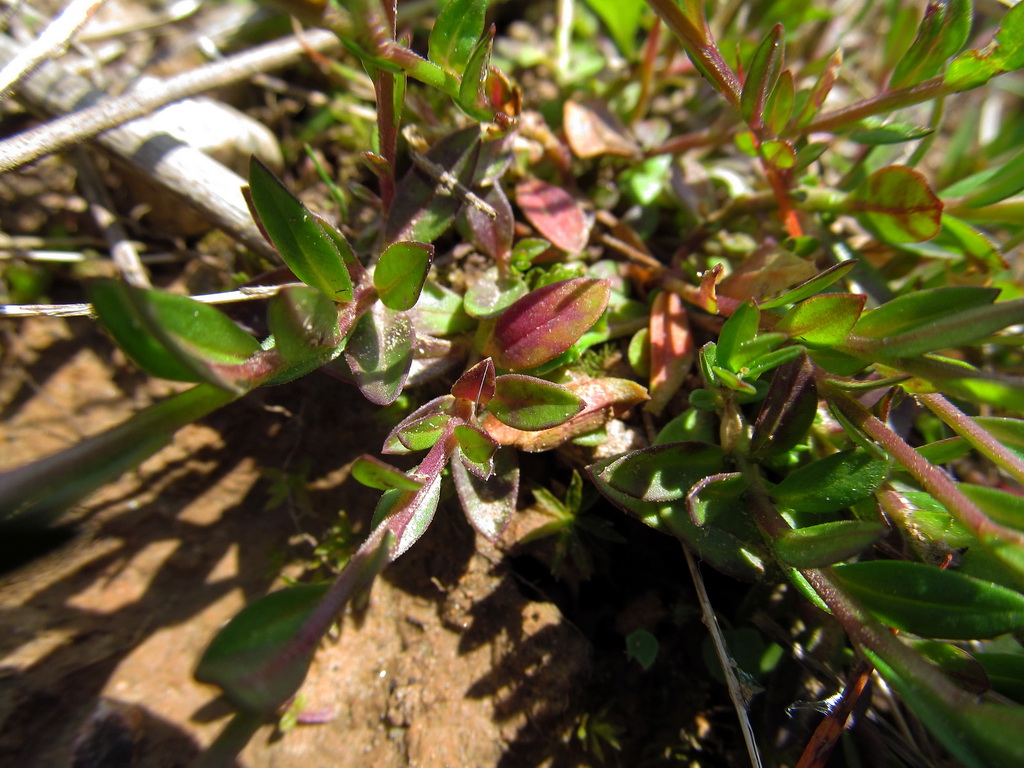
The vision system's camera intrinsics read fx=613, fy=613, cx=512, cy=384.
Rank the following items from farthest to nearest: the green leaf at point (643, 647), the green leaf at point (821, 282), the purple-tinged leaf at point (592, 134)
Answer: the purple-tinged leaf at point (592, 134) < the green leaf at point (643, 647) < the green leaf at point (821, 282)

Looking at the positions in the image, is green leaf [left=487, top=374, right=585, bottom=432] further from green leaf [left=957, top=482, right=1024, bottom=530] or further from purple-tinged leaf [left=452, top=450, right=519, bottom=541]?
green leaf [left=957, top=482, right=1024, bottom=530]

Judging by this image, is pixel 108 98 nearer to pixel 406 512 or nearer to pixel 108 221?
pixel 108 221

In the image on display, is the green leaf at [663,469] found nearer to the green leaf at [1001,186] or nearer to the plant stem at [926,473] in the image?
the plant stem at [926,473]

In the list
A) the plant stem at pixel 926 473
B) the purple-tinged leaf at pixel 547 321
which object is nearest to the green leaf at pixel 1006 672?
the plant stem at pixel 926 473

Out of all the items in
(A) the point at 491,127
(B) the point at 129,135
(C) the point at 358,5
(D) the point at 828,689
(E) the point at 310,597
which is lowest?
(D) the point at 828,689

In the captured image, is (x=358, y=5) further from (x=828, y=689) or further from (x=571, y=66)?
(x=828, y=689)

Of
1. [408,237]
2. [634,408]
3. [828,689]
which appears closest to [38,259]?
[408,237]
